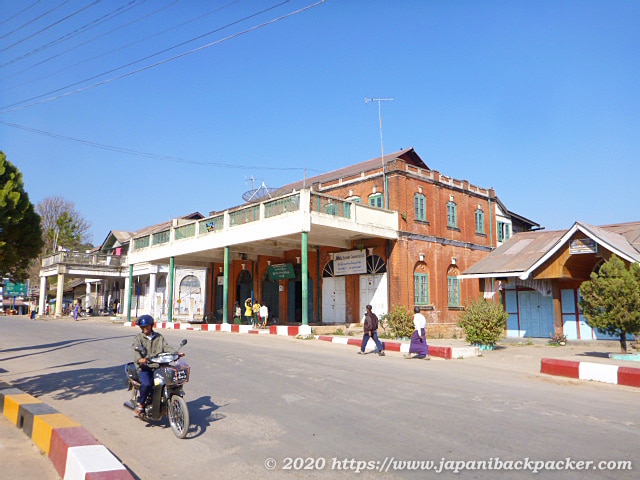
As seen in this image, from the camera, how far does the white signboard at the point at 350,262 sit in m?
25.1

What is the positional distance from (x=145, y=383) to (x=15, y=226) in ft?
27.9

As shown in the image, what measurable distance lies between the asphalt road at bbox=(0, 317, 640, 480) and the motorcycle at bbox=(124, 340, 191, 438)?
0.70 ft

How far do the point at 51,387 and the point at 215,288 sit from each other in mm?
26184

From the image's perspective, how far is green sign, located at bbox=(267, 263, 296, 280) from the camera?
2872 centimetres

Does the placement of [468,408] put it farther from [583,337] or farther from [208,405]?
[583,337]

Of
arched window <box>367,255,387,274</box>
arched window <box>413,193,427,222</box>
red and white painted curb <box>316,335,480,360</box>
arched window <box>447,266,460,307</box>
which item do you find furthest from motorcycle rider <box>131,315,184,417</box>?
arched window <box>447,266,460,307</box>

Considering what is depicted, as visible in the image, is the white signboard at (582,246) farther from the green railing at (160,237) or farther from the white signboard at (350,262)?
the green railing at (160,237)

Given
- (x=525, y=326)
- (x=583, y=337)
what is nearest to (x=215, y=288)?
(x=525, y=326)

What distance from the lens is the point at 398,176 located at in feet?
80.0

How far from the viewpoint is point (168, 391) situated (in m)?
6.10

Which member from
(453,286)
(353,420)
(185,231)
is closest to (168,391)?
(353,420)

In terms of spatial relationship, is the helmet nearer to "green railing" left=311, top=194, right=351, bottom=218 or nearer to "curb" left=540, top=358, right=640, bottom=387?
"curb" left=540, top=358, right=640, bottom=387

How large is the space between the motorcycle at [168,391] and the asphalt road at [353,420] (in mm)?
213

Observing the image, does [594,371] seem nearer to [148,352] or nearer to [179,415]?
[179,415]
